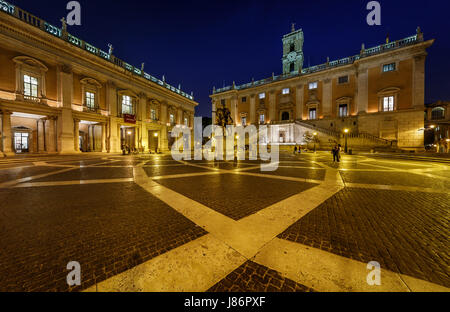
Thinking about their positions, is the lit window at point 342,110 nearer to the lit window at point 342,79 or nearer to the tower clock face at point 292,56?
the lit window at point 342,79

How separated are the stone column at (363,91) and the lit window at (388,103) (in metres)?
2.17

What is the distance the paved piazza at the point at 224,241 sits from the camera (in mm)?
1854

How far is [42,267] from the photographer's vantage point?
2.06 metres

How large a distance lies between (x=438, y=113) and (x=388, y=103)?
23707 millimetres

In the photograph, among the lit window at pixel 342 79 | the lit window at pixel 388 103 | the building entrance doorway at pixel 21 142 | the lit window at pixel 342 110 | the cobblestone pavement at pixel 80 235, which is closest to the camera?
the cobblestone pavement at pixel 80 235

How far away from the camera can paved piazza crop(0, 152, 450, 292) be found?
1854 mm

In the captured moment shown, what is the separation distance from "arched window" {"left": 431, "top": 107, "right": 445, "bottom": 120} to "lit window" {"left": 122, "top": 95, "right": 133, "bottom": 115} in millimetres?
61440

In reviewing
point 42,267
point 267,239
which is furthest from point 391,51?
point 42,267

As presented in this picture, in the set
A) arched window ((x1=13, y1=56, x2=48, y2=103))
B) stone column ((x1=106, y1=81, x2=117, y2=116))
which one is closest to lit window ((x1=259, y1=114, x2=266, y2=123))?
stone column ((x1=106, y1=81, x2=117, y2=116))

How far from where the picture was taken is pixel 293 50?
1816 inches

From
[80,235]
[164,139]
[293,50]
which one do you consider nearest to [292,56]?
[293,50]

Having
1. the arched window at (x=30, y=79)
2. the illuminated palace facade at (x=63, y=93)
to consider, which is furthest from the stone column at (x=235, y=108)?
the arched window at (x=30, y=79)

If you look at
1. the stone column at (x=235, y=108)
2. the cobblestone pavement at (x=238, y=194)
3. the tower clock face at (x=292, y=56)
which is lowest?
the cobblestone pavement at (x=238, y=194)
